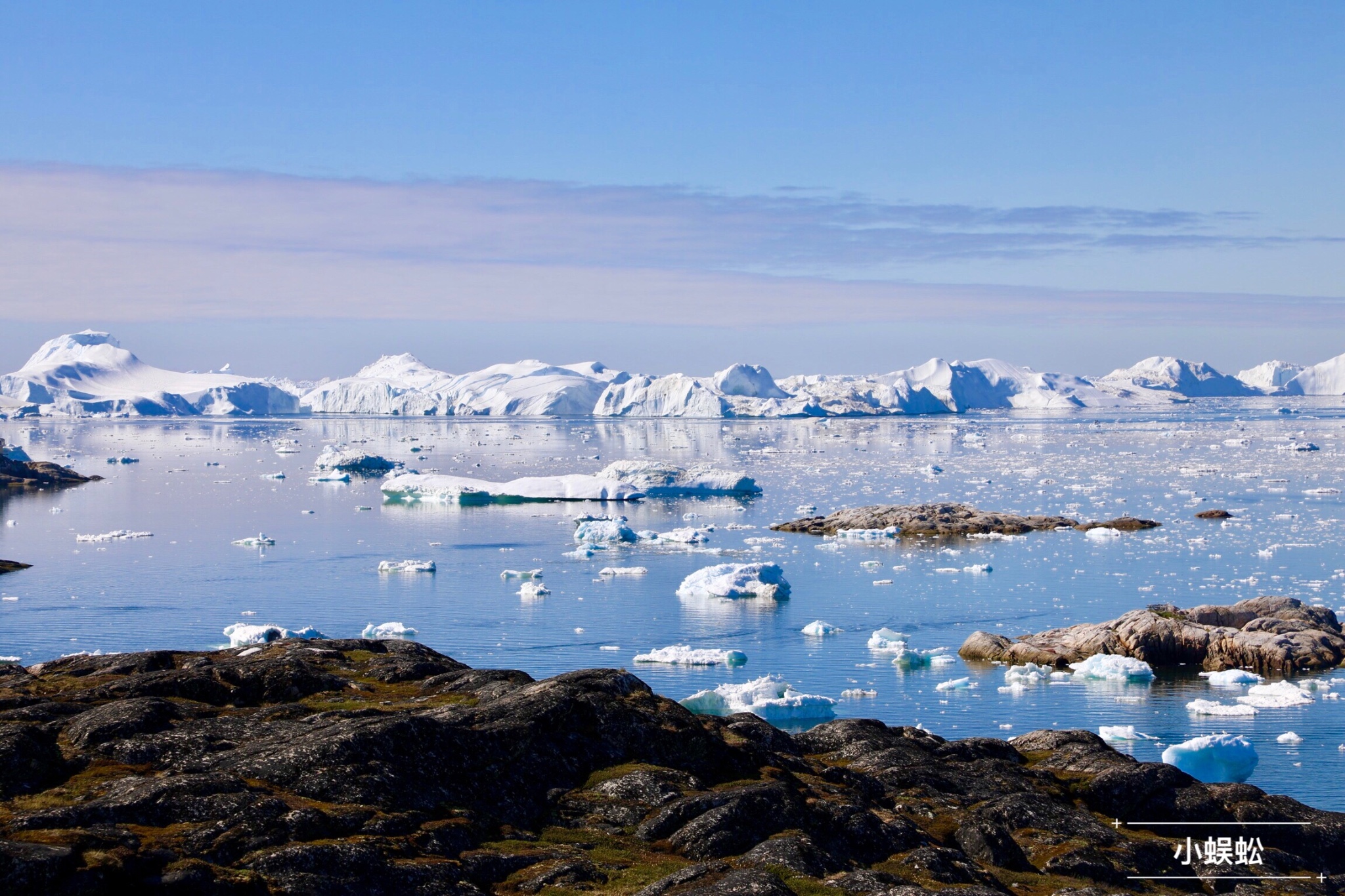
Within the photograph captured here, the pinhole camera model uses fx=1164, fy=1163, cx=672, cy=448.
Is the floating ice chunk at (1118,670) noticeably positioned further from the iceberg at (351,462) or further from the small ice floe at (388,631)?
the iceberg at (351,462)

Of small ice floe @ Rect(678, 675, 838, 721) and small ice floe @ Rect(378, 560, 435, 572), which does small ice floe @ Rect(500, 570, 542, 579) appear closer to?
small ice floe @ Rect(378, 560, 435, 572)

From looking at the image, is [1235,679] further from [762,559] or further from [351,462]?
[351,462]

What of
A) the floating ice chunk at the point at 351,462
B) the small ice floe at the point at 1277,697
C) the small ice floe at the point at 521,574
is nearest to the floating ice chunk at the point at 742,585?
the small ice floe at the point at 521,574

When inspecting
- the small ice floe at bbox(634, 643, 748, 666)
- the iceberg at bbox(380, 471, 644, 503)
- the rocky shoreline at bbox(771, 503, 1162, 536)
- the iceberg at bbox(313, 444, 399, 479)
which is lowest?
the small ice floe at bbox(634, 643, 748, 666)

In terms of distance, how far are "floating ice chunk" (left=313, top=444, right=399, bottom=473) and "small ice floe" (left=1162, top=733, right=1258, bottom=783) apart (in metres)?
84.8

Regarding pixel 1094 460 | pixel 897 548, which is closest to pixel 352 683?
pixel 897 548

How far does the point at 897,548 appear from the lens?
56.8 m

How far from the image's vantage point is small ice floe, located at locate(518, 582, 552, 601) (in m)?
43.9

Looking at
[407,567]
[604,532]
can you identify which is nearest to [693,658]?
[407,567]

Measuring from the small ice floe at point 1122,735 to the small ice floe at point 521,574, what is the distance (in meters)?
25.2

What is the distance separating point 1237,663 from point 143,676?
28940mm

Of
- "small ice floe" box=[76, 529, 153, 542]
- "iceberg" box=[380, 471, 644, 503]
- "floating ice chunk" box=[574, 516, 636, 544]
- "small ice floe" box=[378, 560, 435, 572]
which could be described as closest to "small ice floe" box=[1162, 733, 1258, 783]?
"small ice floe" box=[378, 560, 435, 572]

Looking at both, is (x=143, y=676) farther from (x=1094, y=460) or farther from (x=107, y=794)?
(x=1094, y=460)

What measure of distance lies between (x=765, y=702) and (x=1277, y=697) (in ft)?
43.3
